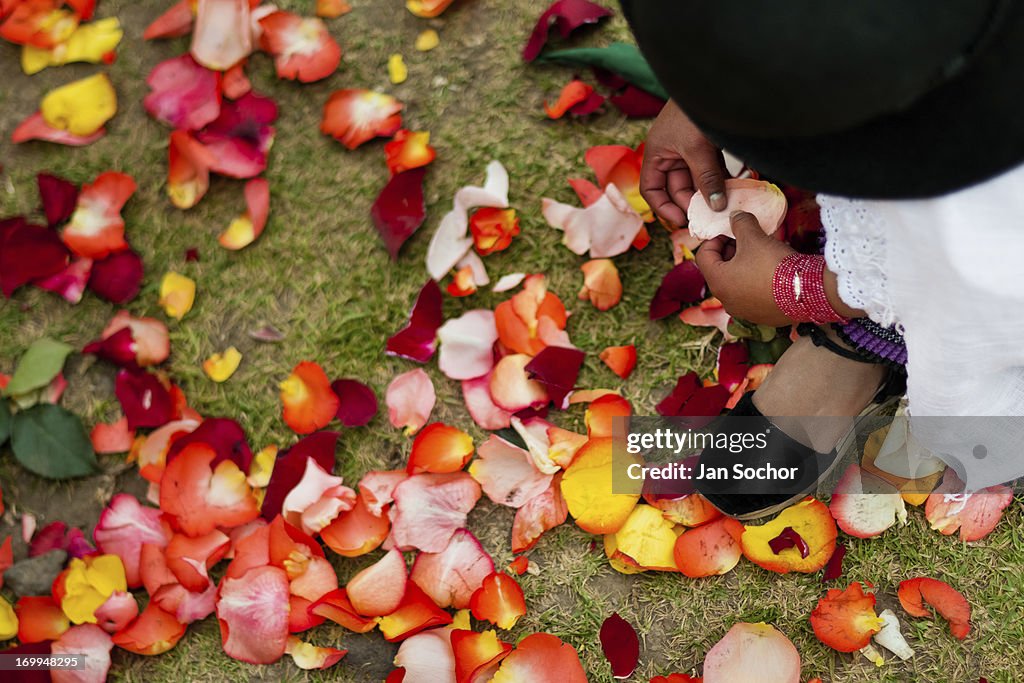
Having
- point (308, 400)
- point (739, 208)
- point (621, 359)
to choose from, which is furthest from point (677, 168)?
point (308, 400)

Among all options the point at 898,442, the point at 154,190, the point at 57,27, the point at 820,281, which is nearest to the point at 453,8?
the point at 154,190

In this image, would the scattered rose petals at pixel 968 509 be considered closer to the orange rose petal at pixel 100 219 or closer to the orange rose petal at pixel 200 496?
the orange rose petal at pixel 200 496

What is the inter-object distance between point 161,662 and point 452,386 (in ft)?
1.81

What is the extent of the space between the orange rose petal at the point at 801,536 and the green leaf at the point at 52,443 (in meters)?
0.94

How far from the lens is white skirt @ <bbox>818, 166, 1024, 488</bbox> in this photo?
801mm

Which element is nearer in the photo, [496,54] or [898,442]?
[898,442]

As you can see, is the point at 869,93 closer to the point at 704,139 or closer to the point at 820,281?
the point at 820,281

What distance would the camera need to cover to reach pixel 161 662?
4.10 feet

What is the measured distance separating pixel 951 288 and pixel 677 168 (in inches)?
18.0

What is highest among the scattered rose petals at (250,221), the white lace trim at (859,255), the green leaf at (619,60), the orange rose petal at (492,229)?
the white lace trim at (859,255)

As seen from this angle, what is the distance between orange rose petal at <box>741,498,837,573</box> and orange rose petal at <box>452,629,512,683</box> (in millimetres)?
341

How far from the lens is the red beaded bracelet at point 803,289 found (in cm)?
99

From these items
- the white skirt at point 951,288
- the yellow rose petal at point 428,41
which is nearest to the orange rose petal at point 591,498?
the white skirt at point 951,288

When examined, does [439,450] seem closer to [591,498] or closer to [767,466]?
[591,498]
